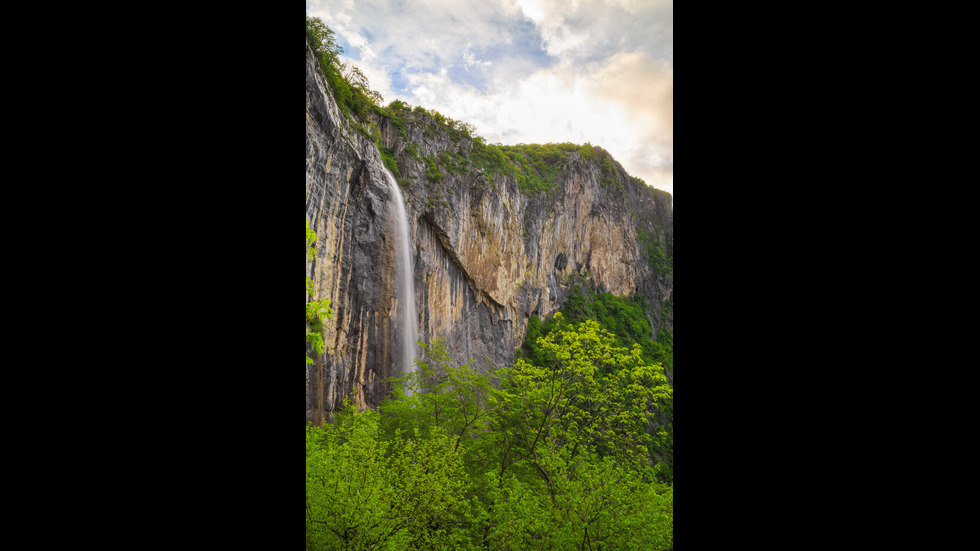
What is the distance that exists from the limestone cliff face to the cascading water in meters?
0.65

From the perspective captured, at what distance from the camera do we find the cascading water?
21.4 meters

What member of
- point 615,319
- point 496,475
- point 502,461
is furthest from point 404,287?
point 615,319

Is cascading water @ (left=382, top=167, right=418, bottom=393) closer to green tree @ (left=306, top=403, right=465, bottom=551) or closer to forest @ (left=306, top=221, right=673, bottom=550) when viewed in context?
forest @ (left=306, top=221, right=673, bottom=550)

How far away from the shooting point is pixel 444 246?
26.1 m

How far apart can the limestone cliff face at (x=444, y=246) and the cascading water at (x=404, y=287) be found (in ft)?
2.14

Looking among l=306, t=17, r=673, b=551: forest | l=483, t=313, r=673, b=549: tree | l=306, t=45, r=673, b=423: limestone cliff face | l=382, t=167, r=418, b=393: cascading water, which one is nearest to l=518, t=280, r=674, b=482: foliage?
l=306, t=45, r=673, b=423: limestone cliff face

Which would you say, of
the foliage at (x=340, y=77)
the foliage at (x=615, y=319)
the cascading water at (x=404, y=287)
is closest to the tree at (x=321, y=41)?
the foliage at (x=340, y=77)

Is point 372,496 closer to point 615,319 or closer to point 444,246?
point 444,246

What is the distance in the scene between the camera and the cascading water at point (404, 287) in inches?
843

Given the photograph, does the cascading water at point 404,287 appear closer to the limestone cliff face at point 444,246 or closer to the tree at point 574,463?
the limestone cliff face at point 444,246
